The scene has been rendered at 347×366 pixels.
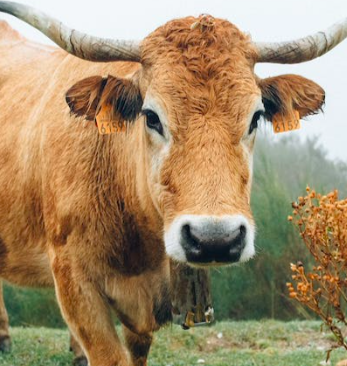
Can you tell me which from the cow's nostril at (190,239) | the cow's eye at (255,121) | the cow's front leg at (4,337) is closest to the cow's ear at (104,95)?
the cow's eye at (255,121)

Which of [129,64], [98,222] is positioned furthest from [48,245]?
[129,64]

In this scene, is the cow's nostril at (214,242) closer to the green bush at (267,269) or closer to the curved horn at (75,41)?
the curved horn at (75,41)

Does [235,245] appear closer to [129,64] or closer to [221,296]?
[129,64]

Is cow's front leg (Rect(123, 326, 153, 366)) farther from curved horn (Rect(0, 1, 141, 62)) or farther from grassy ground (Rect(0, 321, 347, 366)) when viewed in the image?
curved horn (Rect(0, 1, 141, 62))

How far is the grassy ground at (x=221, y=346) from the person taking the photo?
8.80m

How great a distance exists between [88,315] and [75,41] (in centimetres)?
174

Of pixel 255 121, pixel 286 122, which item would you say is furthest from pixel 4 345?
pixel 255 121

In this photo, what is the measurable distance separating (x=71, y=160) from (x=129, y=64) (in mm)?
759

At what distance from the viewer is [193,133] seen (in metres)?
4.71

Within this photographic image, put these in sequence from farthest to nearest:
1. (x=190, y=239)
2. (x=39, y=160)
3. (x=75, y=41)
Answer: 1. (x=39, y=160)
2. (x=75, y=41)
3. (x=190, y=239)

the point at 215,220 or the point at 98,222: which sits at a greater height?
the point at 215,220

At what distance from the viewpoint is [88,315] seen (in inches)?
223

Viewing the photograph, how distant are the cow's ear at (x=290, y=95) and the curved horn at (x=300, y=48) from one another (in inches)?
4.8

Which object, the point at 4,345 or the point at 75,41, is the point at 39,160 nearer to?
the point at 75,41
